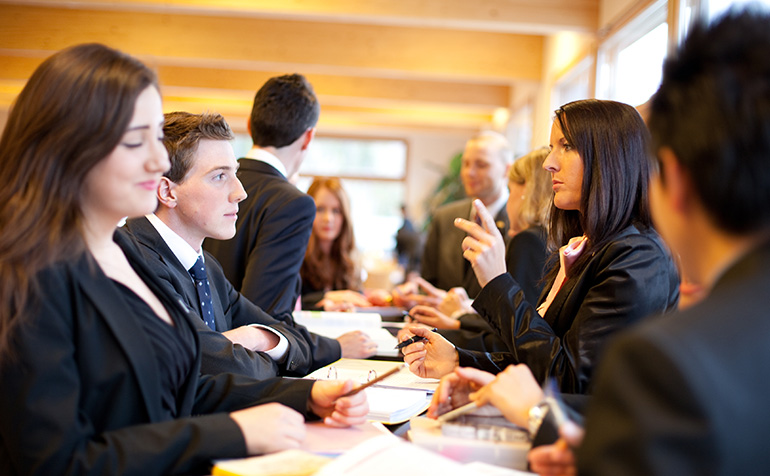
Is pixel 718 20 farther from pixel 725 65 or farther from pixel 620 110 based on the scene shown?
pixel 620 110

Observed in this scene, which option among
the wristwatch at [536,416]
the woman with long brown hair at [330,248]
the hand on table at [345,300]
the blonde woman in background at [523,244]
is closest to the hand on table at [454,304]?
the blonde woman in background at [523,244]

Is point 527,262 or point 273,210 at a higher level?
point 273,210

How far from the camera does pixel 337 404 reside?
1521 mm

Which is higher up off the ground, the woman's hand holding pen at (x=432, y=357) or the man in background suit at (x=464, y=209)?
the man in background suit at (x=464, y=209)

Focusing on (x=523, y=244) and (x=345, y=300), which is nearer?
(x=523, y=244)

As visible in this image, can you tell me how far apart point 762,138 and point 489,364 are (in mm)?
1376

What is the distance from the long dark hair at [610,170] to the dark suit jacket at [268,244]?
118 centimetres

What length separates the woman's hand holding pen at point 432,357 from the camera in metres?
2.09

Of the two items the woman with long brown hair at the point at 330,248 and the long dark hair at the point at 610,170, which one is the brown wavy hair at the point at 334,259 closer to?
the woman with long brown hair at the point at 330,248

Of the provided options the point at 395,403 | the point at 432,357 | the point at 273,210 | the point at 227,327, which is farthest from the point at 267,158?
the point at 395,403

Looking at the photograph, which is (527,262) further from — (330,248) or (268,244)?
(330,248)

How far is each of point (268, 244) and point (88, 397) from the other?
148cm

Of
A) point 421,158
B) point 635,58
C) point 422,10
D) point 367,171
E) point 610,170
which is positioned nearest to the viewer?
point 610,170

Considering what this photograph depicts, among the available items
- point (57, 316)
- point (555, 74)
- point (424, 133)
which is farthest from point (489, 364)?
point (424, 133)
